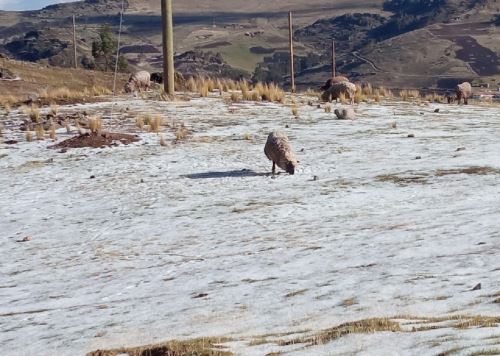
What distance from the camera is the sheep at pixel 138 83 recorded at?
97.7 ft

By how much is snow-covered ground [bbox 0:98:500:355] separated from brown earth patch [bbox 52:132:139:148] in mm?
370

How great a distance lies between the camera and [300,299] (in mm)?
8242

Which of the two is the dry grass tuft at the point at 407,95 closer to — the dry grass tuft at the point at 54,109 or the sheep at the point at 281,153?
the dry grass tuft at the point at 54,109

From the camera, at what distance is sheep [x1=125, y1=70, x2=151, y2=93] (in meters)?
29.8

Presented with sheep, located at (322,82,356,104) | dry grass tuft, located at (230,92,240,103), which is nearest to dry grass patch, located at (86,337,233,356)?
dry grass tuft, located at (230,92,240,103)

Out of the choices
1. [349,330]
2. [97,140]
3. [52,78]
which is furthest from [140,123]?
[52,78]

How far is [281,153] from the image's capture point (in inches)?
613

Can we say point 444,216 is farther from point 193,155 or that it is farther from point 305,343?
point 193,155

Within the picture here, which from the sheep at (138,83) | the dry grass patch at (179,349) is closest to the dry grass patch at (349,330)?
the dry grass patch at (179,349)

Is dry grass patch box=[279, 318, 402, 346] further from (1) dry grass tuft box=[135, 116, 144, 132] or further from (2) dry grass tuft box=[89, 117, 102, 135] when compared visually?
(1) dry grass tuft box=[135, 116, 144, 132]

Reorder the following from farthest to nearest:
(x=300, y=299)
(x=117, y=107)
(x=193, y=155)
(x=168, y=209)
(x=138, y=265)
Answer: (x=117, y=107) → (x=193, y=155) → (x=168, y=209) → (x=138, y=265) → (x=300, y=299)

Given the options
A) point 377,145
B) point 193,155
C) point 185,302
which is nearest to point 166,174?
point 193,155

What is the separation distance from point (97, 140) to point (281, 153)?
530 cm

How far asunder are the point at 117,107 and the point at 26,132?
14.1ft
